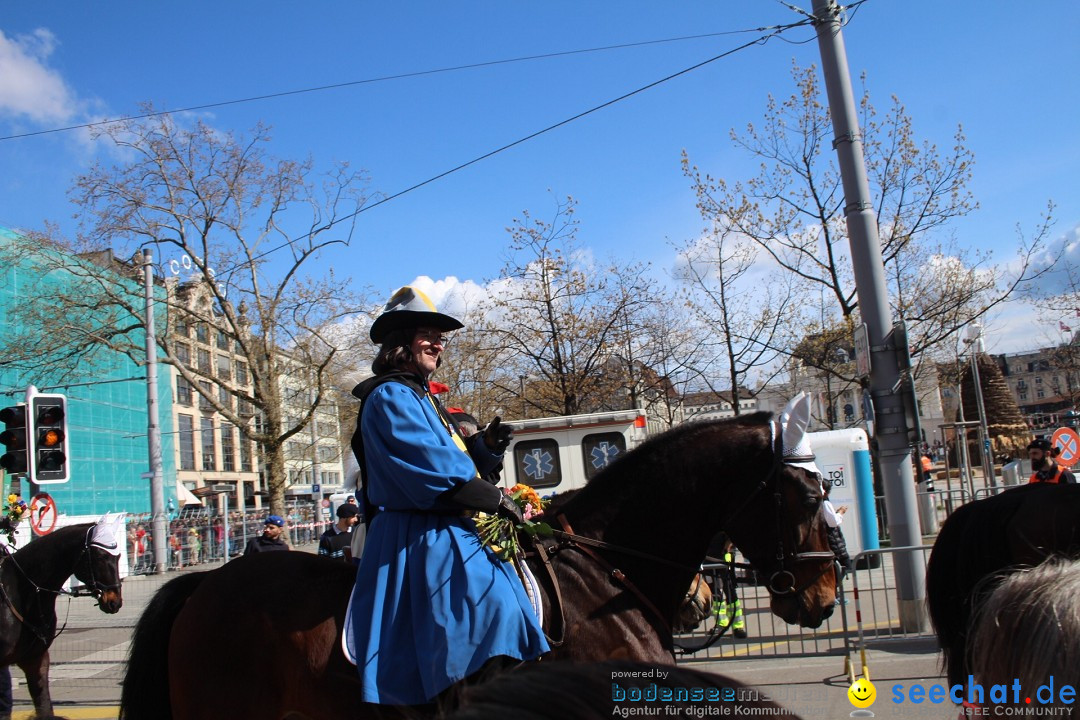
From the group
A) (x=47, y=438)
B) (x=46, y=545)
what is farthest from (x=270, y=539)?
(x=47, y=438)

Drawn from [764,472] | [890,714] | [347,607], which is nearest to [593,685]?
[347,607]

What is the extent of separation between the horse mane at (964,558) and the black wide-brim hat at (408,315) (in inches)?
96.8

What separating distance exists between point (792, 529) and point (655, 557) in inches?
26.6

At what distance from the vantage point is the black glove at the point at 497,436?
338 cm

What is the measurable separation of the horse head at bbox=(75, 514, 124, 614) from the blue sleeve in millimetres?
6088

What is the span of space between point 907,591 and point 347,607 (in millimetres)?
7069

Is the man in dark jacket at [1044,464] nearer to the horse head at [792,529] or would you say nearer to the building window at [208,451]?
the horse head at [792,529]

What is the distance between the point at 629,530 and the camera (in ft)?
11.8

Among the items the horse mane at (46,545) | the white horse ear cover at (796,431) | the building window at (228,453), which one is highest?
the building window at (228,453)

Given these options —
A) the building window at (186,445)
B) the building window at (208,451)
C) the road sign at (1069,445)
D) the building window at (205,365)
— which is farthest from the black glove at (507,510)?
the building window at (208,451)

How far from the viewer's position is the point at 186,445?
187ft

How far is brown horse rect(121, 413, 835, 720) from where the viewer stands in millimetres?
3236

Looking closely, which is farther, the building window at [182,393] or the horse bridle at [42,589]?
the building window at [182,393]

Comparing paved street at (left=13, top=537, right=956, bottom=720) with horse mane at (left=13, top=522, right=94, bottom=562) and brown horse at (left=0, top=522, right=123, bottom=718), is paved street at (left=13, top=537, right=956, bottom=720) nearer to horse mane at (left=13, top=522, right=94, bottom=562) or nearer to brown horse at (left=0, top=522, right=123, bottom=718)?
brown horse at (left=0, top=522, right=123, bottom=718)
